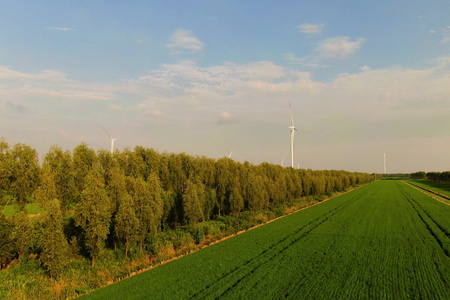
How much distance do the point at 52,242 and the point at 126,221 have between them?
681 centimetres

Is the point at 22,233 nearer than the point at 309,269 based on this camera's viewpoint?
No

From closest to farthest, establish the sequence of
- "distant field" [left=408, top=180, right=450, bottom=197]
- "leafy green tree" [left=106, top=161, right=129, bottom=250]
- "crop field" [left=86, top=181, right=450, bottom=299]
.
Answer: "crop field" [left=86, top=181, right=450, bottom=299] → "leafy green tree" [left=106, top=161, right=129, bottom=250] → "distant field" [left=408, top=180, right=450, bottom=197]

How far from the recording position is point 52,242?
65.8 ft

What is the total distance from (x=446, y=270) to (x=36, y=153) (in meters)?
41.0

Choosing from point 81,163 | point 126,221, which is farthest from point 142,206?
point 81,163

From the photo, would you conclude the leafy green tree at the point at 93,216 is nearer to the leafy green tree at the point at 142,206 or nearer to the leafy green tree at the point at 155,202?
the leafy green tree at the point at 142,206

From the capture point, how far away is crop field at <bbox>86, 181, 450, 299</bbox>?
15289 mm

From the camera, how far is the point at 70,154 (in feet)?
114

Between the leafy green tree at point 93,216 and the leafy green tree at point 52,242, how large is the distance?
255 centimetres

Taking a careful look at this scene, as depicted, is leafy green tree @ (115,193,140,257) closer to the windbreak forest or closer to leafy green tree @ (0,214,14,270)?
the windbreak forest

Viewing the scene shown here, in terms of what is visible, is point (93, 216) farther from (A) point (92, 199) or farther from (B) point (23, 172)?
(B) point (23, 172)

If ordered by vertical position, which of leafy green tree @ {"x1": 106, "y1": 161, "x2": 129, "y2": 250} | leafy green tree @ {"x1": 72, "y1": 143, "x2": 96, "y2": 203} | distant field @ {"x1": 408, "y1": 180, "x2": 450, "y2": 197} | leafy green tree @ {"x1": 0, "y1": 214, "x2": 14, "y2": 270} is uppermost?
leafy green tree @ {"x1": 72, "y1": 143, "x2": 96, "y2": 203}

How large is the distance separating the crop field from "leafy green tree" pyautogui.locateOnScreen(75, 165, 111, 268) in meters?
6.79

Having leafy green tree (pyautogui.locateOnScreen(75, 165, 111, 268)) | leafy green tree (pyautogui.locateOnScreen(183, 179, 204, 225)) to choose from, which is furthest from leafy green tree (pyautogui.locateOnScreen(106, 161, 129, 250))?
leafy green tree (pyautogui.locateOnScreen(183, 179, 204, 225))
